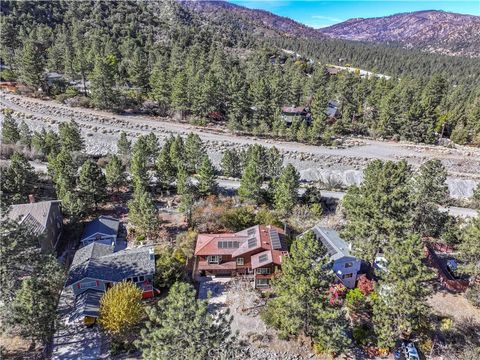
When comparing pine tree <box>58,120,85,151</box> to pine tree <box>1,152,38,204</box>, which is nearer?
pine tree <box>1,152,38,204</box>

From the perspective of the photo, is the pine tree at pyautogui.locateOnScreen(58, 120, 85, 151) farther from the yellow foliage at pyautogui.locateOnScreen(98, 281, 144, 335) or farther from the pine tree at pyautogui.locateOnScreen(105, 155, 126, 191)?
the yellow foliage at pyautogui.locateOnScreen(98, 281, 144, 335)

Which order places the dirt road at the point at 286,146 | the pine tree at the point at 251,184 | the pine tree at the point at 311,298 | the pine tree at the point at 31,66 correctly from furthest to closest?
the pine tree at the point at 31,66 → the dirt road at the point at 286,146 → the pine tree at the point at 251,184 → the pine tree at the point at 311,298

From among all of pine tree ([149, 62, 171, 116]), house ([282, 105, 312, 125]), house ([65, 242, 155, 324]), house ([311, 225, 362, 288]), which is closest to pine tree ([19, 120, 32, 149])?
pine tree ([149, 62, 171, 116])

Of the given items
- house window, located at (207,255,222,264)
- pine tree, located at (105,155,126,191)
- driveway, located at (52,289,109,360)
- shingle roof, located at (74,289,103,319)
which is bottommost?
driveway, located at (52,289,109,360)

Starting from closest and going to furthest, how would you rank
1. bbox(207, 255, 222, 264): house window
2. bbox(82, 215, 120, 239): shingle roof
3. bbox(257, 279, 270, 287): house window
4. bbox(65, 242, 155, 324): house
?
bbox(65, 242, 155, 324): house < bbox(257, 279, 270, 287): house window < bbox(207, 255, 222, 264): house window < bbox(82, 215, 120, 239): shingle roof

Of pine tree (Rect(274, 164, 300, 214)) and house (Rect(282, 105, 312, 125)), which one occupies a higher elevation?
house (Rect(282, 105, 312, 125))

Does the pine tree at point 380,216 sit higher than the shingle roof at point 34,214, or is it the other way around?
the pine tree at point 380,216

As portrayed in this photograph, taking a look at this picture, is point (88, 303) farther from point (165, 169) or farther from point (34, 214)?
point (165, 169)

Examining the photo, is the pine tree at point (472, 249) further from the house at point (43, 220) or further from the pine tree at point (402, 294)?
the house at point (43, 220)

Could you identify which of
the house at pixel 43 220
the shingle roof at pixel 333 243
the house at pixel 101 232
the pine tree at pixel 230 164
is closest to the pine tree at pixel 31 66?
the house at pixel 43 220
